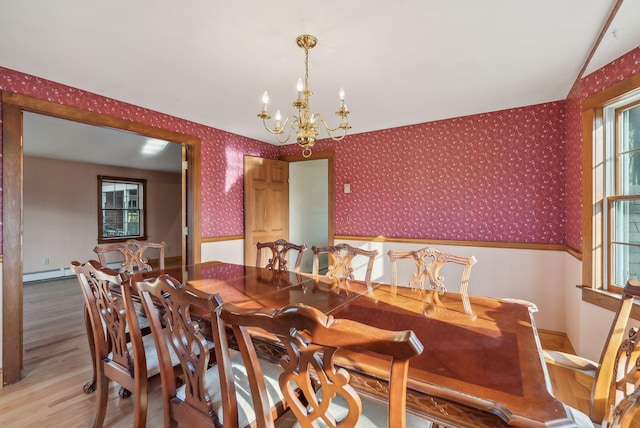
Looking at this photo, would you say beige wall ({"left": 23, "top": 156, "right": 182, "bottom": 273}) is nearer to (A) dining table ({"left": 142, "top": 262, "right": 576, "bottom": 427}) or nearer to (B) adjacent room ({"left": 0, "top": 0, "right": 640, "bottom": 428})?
(B) adjacent room ({"left": 0, "top": 0, "right": 640, "bottom": 428})

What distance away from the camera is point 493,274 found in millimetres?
3318

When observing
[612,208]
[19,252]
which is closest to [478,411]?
[612,208]

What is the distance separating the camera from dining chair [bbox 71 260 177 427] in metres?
1.44

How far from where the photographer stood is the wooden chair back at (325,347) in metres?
0.66

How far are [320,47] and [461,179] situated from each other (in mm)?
2346

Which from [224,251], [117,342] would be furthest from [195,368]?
[224,251]

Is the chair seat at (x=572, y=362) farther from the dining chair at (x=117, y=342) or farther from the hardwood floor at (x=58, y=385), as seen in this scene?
the dining chair at (x=117, y=342)

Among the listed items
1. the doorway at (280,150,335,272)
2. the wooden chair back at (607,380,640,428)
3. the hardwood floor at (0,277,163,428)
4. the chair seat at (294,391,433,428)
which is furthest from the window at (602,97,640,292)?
the hardwood floor at (0,277,163,428)

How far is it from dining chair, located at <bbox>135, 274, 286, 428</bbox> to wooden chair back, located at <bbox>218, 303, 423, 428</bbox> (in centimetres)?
21

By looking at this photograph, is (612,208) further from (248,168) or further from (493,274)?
(248,168)

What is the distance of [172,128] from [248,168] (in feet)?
3.63

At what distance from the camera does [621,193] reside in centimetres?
219

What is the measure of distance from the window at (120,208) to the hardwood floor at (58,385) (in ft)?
10.3

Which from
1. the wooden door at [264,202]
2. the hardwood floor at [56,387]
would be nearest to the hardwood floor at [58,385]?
the hardwood floor at [56,387]
